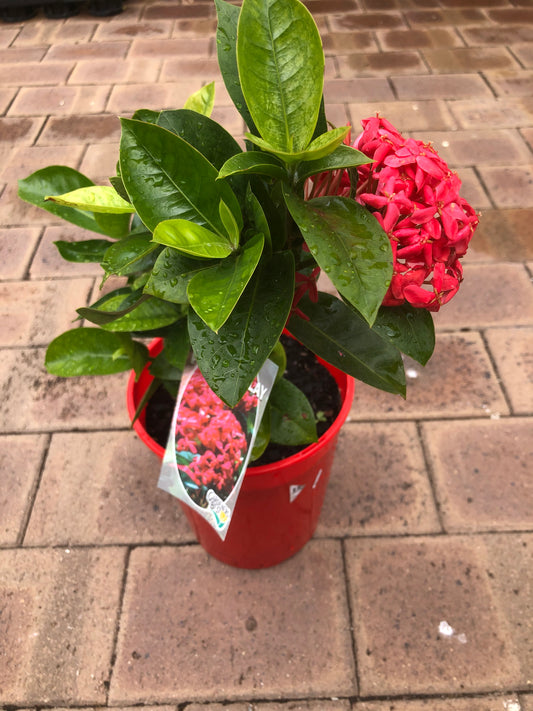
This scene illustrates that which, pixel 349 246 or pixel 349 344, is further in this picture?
pixel 349 344

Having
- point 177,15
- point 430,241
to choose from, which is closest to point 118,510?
point 430,241

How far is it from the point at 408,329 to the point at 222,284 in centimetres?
24

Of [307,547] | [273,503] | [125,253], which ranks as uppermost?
[125,253]

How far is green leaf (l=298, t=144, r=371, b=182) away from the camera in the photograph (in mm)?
641

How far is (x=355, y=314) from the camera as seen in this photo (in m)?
0.88

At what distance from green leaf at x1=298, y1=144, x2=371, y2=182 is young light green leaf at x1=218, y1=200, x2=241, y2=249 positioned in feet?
0.33

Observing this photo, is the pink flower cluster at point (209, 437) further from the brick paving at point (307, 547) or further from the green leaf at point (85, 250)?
the brick paving at point (307, 547)

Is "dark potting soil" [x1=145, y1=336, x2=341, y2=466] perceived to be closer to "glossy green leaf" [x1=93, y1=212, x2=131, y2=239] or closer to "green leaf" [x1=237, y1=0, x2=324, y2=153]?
"glossy green leaf" [x1=93, y1=212, x2=131, y2=239]

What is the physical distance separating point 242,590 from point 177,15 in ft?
11.1

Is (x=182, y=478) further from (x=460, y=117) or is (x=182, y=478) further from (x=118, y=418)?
(x=460, y=117)

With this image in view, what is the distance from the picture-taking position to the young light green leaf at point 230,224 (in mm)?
691

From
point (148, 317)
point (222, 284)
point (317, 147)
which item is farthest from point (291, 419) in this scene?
point (317, 147)

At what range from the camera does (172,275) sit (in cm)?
71

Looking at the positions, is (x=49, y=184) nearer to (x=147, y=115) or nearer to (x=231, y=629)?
(x=147, y=115)
